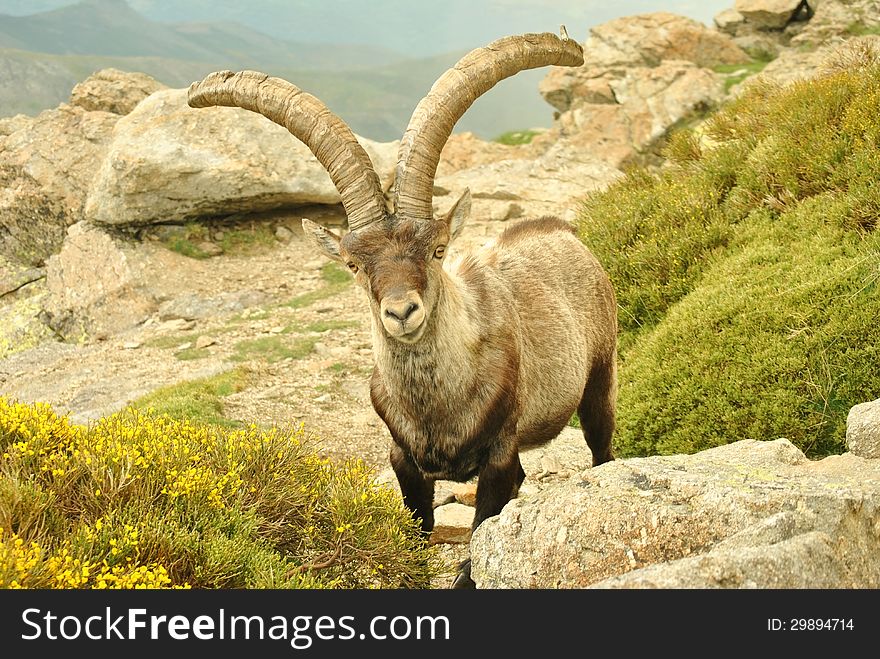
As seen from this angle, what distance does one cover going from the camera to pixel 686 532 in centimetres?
366

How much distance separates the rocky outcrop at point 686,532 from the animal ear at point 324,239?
90.7 inches

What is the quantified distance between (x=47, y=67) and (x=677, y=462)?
71919mm

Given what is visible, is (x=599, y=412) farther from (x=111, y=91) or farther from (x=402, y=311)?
(x=111, y=91)

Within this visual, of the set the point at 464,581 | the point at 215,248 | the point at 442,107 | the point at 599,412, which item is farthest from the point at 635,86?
the point at 464,581

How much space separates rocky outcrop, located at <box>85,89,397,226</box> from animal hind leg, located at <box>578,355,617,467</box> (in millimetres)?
10900

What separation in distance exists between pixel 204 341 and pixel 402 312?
9.16m

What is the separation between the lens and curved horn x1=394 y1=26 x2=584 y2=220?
512 centimetres

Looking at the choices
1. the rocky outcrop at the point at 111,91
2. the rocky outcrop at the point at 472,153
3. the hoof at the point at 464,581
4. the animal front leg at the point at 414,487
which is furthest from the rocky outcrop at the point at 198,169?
the hoof at the point at 464,581

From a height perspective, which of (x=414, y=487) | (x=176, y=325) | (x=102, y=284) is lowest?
(x=414, y=487)

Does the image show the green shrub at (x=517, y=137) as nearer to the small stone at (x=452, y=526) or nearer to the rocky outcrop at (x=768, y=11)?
the rocky outcrop at (x=768, y=11)

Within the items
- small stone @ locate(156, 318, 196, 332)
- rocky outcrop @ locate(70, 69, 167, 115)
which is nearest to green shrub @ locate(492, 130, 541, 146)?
rocky outcrop @ locate(70, 69, 167, 115)

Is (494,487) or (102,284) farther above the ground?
(102,284)

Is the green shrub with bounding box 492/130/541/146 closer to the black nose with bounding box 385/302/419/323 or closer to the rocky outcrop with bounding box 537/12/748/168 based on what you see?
the rocky outcrop with bounding box 537/12/748/168
